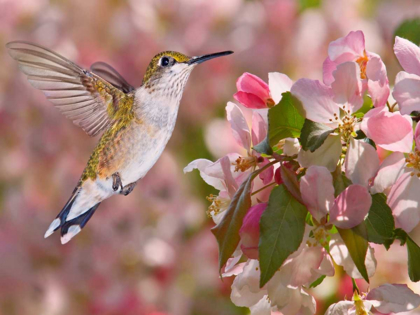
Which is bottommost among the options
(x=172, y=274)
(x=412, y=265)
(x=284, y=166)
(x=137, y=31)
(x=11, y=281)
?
(x=172, y=274)

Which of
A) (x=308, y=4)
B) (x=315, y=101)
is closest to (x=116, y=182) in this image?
(x=315, y=101)

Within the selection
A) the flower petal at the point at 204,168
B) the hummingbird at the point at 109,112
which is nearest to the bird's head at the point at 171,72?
the hummingbird at the point at 109,112

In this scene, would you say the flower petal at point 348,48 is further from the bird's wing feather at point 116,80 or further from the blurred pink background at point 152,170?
the blurred pink background at point 152,170

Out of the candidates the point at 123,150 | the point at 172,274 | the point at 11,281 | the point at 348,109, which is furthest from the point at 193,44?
the point at 348,109

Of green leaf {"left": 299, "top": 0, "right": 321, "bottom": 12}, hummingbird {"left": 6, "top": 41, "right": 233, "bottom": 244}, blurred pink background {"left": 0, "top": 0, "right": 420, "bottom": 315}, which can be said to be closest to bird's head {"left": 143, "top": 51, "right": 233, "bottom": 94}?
hummingbird {"left": 6, "top": 41, "right": 233, "bottom": 244}

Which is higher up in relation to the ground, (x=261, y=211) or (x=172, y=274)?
(x=261, y=211)

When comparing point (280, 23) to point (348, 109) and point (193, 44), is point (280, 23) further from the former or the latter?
point (348, 109)
